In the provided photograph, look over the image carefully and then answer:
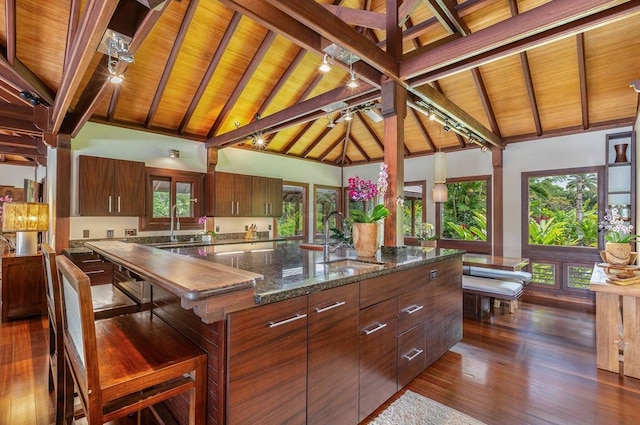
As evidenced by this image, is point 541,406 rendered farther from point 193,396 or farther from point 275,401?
point 193,396

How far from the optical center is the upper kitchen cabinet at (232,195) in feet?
19.2

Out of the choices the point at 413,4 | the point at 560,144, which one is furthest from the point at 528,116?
the point at 413,4

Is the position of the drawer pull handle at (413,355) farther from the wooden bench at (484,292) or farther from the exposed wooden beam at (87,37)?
the exposed wooden beam at (87,37)

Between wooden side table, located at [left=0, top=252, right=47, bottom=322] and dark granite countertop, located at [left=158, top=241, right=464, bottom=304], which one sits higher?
dark granite countertop, located at [left=158, top=241, right=464, bottom=304]

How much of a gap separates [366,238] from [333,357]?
119 cm

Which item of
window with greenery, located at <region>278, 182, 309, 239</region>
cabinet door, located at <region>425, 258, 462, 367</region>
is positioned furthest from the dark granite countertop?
window with greenery, located at <region>278, 182, 309, 239</region>

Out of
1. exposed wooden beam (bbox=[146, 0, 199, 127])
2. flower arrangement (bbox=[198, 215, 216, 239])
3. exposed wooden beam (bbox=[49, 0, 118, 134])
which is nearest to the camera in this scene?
exposed wooden beam (bbox=[49, 0, 118, 134])

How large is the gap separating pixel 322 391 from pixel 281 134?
589 cm

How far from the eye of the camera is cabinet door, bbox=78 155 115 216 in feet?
14.6

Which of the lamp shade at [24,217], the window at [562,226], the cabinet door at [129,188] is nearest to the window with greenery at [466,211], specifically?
the window at [562,226]

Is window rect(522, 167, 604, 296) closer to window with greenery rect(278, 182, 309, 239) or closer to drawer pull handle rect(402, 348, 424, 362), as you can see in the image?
drawer pull handle rect(402, 348, 424, 362)

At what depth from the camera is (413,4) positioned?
3006 mm

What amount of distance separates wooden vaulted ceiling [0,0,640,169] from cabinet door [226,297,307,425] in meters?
1.81

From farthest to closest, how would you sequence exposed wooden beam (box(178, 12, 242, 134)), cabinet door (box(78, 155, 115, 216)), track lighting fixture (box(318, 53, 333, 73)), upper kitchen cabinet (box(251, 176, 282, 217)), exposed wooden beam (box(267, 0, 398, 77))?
1. upper kitchen cabinet (box(251, 176, 282, 217))
2. cabinet door (box(78, 155, 115, 216))
3. exposed wooden beam (box(178, 12, 242, 134))
4. track lighting fixture (box(318, 53, 333, 73))
5. exposed wooden beam (box(267, 0, 398, 77))
